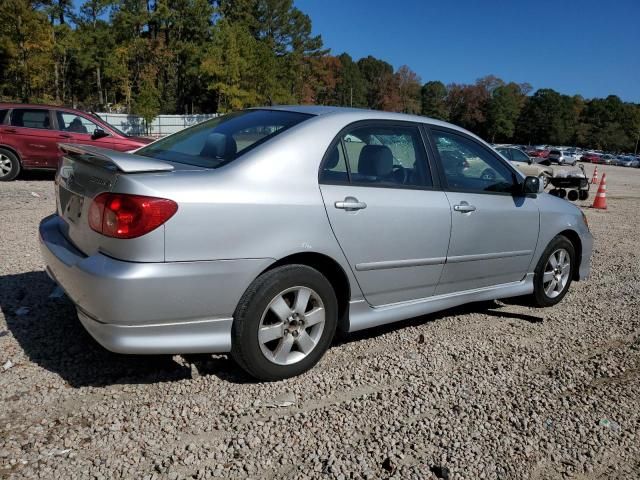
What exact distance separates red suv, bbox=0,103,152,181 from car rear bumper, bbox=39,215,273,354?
8.86m

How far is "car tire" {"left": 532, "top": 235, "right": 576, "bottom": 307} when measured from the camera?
4.86m

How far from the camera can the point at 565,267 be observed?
5.12m

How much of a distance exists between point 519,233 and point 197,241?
9.23 ft

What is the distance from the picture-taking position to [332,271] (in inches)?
133

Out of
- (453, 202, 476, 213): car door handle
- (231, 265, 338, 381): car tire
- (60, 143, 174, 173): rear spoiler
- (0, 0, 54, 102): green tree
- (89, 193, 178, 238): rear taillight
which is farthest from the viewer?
(0, 0, 54, 102): green tree

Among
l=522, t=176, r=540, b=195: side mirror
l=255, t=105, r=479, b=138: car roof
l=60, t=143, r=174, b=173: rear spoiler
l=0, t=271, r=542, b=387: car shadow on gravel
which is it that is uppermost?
l=255, t=105, r=479, b=138: car roof

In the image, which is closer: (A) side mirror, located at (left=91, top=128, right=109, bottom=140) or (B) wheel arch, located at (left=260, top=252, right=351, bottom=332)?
(B) wheel arch, located at (left=260, top=252, right=351, bottom=332)

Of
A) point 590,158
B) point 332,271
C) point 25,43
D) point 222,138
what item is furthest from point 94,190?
point 590,158

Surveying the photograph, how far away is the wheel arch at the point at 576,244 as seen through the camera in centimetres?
511

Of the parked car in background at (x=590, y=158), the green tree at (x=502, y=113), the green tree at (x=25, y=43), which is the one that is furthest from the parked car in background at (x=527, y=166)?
the green tree at (x=502, y=113)

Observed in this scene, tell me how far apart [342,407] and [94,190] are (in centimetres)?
179

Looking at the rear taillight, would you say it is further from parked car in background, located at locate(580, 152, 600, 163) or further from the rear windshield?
parked car in background, located at locate(580, 152, 600, 163)

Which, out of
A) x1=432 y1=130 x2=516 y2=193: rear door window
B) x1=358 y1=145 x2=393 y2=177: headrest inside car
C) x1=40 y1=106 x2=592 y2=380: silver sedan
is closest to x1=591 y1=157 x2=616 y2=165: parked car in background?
x1=432 y1=130 x2=516 y2=193: rear door window

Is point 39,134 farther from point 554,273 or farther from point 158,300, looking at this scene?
point 554,273
